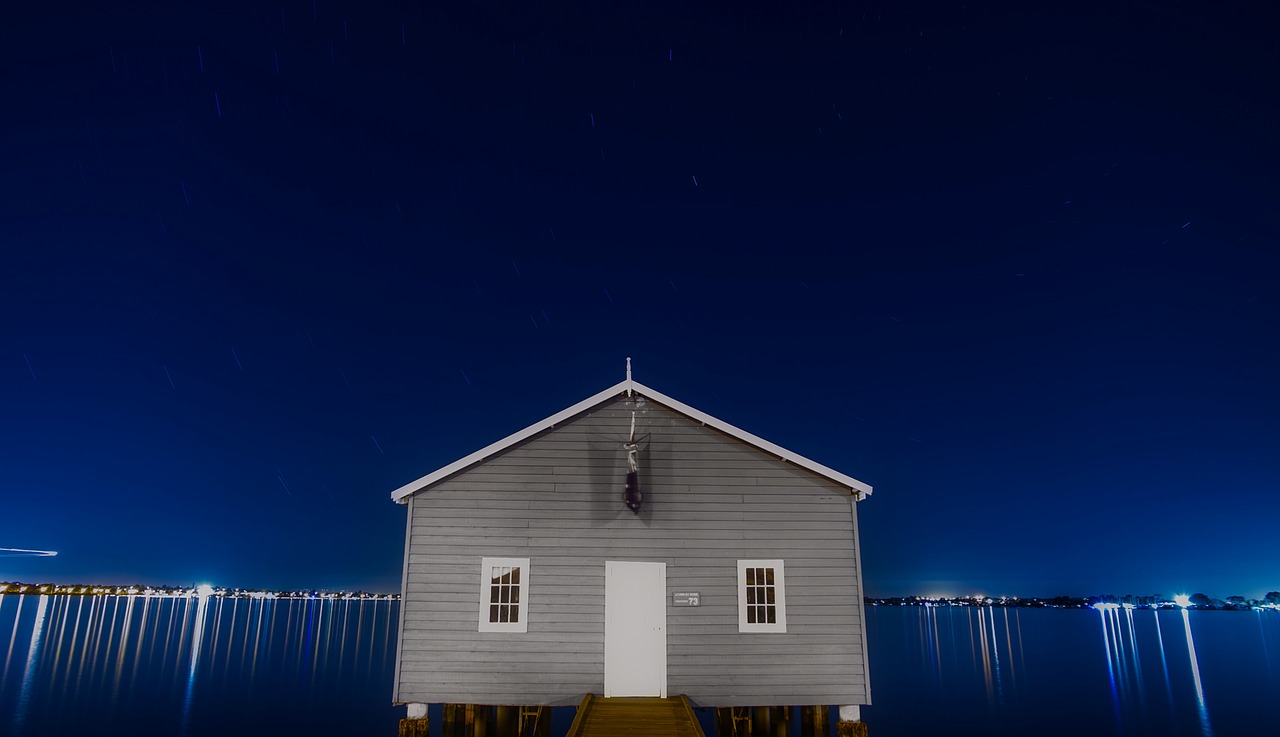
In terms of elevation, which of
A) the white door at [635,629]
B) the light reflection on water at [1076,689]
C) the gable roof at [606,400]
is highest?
the gable roof at [606,400]

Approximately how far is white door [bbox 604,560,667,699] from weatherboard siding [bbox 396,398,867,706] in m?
0.15

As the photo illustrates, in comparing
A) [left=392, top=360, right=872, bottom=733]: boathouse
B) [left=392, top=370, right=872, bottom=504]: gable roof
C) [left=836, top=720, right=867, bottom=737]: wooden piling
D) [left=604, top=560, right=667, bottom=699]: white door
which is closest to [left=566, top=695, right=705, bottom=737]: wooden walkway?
[left=604, top=560, right=667, bottom=699]: white door

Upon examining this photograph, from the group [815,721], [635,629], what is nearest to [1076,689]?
[815,721]

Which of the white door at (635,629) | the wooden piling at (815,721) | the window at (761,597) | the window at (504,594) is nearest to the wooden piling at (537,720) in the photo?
the window at (504,594)

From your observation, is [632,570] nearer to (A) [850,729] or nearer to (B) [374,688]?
(A) [850,729]

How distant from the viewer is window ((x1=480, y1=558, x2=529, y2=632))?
44.7 ft

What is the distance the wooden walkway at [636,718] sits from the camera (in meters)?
11.2

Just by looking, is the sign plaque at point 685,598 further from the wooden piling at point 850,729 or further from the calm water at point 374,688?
the calm water at point 374,688

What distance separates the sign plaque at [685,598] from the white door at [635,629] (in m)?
0.17

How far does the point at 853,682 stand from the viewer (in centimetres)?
1386

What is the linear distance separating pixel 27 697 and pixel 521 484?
80.0 feet

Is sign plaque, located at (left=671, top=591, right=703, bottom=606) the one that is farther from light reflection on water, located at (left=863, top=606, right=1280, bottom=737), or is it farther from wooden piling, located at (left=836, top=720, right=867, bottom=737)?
light reflection on water, located at (left=863, top=606, right=1280, bottom=737)

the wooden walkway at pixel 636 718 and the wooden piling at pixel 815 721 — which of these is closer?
the wooden walkway at pixel 636 718

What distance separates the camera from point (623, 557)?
550 inches
